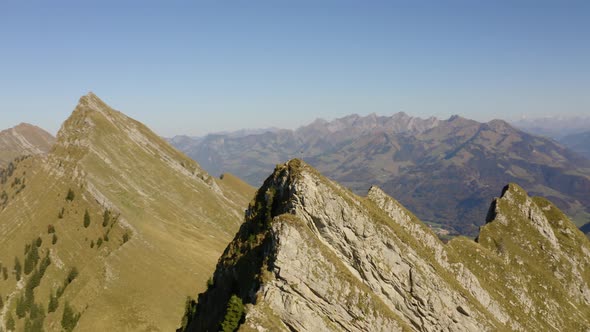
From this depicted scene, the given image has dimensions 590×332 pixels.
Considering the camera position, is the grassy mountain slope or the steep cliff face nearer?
the steep cliff face

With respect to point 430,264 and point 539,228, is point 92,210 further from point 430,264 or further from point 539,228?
point 539,228

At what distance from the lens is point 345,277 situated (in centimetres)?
4609

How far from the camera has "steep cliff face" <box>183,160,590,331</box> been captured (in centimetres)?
4472

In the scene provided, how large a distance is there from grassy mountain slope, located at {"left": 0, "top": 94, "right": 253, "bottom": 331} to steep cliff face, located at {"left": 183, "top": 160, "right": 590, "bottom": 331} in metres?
49.3

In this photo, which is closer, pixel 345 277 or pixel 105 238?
pixel 345 277

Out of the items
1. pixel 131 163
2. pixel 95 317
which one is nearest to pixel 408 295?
pixel 95 317

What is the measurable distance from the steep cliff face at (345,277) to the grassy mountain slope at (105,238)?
4927 centimetres

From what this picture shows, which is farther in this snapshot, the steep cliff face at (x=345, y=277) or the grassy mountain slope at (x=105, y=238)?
the grassy mountain slope at (x=105, y=238)

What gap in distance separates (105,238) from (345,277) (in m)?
108

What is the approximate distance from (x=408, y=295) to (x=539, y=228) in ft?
180

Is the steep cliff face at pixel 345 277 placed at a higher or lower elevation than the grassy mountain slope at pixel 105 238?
higher

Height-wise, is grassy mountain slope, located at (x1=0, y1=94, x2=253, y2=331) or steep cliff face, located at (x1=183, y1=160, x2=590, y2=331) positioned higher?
steep cliff face, located at (x1=183, y1=160, x2=590, y2=331)

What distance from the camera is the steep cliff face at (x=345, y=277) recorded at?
1761 inches

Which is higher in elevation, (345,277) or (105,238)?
(345,277)
